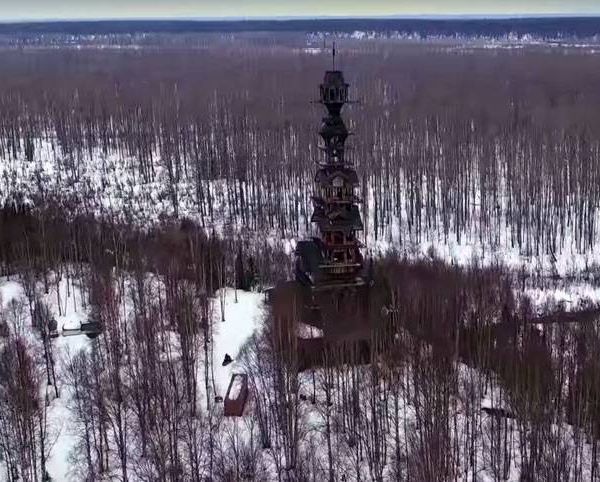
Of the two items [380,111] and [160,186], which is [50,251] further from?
[380,111]

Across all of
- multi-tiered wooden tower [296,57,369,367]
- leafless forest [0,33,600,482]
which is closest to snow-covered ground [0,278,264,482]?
leafless forest [0,33,600,482]

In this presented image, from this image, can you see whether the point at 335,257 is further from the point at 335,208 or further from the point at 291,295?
the point at 291,295

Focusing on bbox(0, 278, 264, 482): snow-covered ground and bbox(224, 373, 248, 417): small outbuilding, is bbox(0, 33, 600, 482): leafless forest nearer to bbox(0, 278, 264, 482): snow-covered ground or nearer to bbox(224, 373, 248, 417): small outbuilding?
bbox(0, 278, 264, 482): snow-covered ground

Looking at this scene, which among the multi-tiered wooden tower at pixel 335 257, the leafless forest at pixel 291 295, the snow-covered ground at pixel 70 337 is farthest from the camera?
the multi-tiered wooden tower at pixel 335 257

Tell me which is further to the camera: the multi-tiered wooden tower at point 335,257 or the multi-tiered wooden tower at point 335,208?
the multi-tiered wooden tower at point 335,208

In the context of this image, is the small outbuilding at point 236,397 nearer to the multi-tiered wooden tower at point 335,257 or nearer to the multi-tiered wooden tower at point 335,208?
the multi-tiered wooden tower at point 335,257

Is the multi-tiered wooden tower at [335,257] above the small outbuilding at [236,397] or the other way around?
above

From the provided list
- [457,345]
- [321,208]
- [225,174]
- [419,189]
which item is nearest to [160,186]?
[225,174]

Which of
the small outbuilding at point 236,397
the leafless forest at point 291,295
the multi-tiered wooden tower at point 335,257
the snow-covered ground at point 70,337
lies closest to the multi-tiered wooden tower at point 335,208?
the multi-tiered wooden tower at point 335,257
